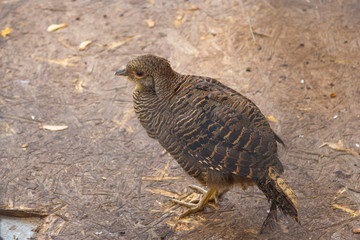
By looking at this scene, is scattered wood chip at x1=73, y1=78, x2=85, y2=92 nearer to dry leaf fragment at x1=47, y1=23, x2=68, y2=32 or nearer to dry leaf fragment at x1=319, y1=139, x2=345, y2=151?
dry leaf fragment at x1=47, y1=23, x2=68, y2=32

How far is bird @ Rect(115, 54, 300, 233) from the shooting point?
3.82 m

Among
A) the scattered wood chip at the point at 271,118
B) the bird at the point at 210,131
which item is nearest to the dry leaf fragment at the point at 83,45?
the bird at the point at 210,131

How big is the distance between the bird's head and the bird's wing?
0.28 meters

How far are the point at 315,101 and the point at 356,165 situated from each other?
113cm

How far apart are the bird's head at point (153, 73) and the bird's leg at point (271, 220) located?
1.50 m

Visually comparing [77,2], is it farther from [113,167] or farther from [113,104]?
[113,167]

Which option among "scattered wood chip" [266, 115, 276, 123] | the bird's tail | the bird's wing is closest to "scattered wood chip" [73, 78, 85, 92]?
the bird's wing

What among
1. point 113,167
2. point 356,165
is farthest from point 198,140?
point 356,165

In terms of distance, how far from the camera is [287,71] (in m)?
6.06

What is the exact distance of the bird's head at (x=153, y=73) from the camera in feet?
13.7

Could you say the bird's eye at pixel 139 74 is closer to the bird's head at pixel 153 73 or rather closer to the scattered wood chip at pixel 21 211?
the bird's head at pixel 153 73

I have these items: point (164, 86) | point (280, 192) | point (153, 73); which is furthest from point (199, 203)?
point (153, 73)

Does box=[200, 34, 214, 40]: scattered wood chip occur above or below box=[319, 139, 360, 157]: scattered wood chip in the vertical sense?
below

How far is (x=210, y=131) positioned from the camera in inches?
151
